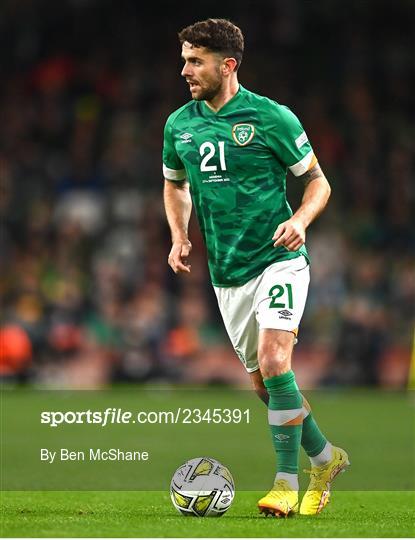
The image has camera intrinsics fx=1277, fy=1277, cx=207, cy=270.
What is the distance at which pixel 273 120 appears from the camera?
22.4 feet

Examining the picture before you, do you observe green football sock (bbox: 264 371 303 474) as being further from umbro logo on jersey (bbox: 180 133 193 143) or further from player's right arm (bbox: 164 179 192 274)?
umbro logo on jersey (bbox: 180 133 193 143)

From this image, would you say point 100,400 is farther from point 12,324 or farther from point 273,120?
point 273,120

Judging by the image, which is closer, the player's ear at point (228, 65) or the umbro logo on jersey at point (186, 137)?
the player's ear at point (228, 65)

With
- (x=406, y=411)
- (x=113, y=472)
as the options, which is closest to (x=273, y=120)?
(x=113, y=472)

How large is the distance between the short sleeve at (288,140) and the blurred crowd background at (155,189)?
447 inches

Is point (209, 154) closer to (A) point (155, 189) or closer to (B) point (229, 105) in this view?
(B) point (229, 105)

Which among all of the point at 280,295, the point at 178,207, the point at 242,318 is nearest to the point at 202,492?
the point at 242,318

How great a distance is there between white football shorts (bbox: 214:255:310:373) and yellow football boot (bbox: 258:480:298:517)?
0.76 m

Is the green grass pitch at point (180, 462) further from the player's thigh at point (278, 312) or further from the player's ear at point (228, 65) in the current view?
the player's ear at point (228, 65)

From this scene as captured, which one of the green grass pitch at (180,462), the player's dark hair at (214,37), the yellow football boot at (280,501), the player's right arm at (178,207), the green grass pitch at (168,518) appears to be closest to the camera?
the green grass pitch at (168,518)

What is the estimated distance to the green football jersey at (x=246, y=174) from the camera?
6809 mm

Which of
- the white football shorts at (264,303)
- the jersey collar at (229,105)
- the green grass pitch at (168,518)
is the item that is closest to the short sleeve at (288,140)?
the jersey collar at (229,105)

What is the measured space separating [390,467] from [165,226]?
10165mm

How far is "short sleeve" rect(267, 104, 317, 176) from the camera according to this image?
6793mm
